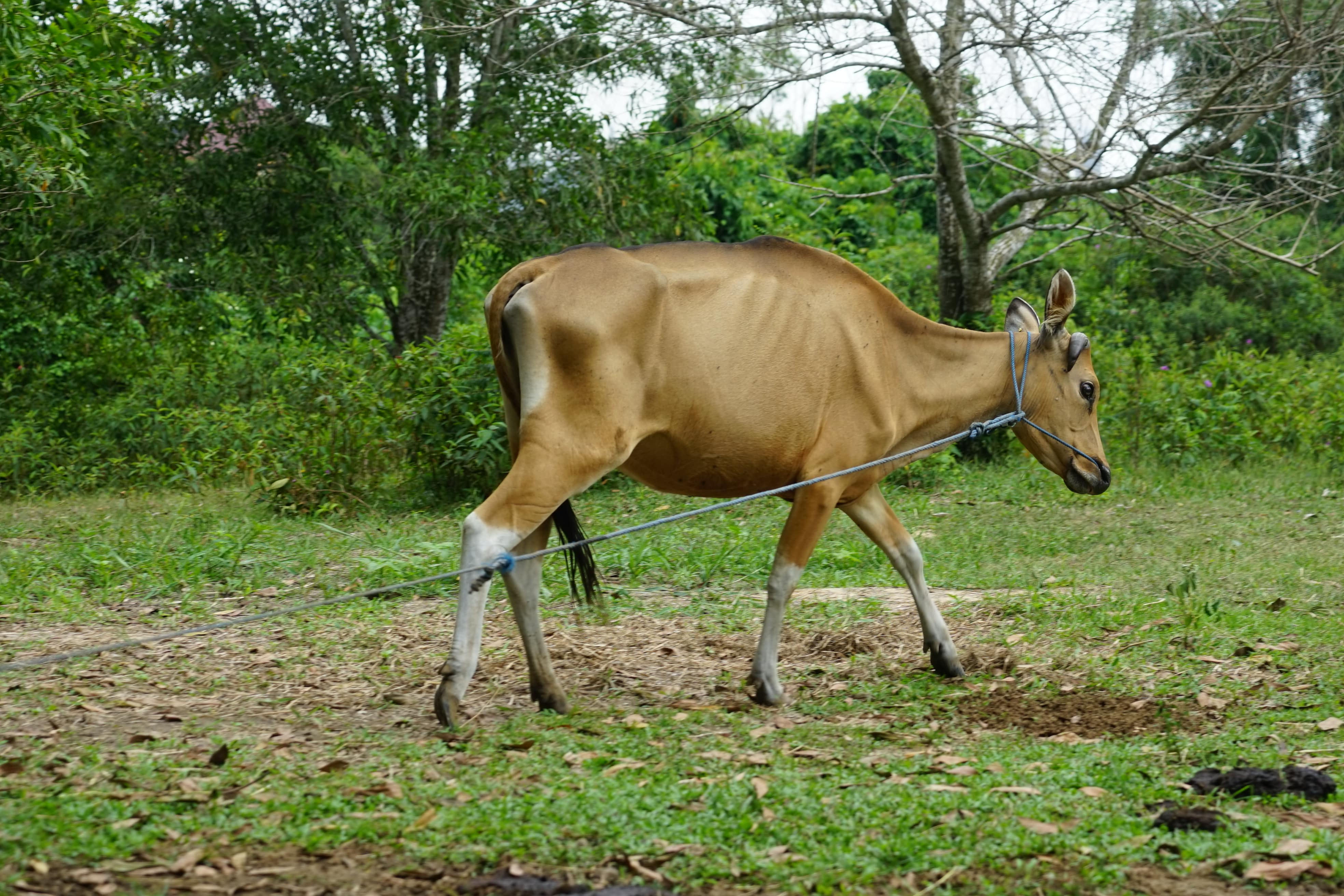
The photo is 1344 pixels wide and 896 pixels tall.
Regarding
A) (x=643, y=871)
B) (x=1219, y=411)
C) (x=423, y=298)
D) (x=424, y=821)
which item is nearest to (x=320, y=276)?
(x=423, y=298)

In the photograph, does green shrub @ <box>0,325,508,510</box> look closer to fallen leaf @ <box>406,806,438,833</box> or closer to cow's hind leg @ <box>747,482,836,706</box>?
cow's hind leg @ <box>747,482,836,706</box>

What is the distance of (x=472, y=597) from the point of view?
16.0 feet

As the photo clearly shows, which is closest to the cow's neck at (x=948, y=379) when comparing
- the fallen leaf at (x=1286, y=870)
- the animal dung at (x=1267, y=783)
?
the animal dung at (x=1267, y=783)

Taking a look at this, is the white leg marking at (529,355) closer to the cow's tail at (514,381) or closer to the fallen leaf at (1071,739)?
the cow's tail at (514,381)

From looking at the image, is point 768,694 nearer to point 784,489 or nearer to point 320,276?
point 784,489

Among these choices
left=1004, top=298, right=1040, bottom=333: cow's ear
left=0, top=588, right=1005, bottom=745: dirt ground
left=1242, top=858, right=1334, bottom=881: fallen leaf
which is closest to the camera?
left=1242, top=858, right=1334, bottom=881: fallen leaf

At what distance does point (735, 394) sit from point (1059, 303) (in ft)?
Result: 5.95

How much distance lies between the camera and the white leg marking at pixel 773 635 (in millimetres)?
5535

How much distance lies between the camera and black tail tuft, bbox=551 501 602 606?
5539 millimetres

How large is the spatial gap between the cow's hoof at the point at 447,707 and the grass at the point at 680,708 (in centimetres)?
7

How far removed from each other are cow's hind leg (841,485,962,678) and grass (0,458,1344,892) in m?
0.15

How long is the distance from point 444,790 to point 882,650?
2970mm

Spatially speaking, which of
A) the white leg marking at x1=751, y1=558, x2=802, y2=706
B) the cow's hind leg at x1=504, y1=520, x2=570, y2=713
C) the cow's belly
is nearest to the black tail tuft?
the cow's hind leg at x1=504, y1=520, x2=570, y2=713

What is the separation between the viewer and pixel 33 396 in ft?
47.0
